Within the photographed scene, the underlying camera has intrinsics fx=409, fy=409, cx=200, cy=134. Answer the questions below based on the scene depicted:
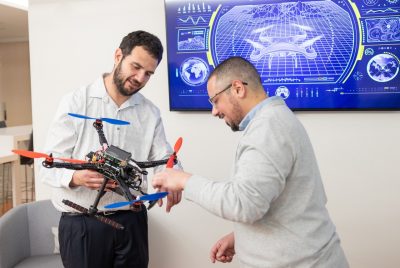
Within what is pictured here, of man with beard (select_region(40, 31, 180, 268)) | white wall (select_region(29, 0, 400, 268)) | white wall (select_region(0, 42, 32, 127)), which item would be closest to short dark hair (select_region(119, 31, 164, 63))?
man with beard (select_region(40, 31, 180, 268))

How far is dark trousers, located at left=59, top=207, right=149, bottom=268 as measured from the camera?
163cm

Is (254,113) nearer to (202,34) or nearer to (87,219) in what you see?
(87,219)

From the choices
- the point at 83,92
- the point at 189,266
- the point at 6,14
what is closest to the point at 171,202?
the point at 83,92

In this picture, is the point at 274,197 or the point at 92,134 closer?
the point at 274,197

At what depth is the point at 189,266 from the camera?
2629 millimetres

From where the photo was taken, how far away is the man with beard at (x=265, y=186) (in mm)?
1105

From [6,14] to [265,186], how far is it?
20.0 ft

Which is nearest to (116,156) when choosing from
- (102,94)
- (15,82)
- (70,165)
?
(70,165)

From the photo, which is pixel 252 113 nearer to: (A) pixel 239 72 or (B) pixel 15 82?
(A) pixel 239 72

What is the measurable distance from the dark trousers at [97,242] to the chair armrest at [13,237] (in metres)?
0.57

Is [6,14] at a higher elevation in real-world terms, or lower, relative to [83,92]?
higher

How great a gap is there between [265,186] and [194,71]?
1.47 meters

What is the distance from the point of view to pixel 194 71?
2.45m

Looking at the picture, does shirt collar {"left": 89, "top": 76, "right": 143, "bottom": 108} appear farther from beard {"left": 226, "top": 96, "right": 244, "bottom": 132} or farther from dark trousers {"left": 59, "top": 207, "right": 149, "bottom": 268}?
beard {"left": 226, "top": 96, "right": 244, "bottom": 132}
